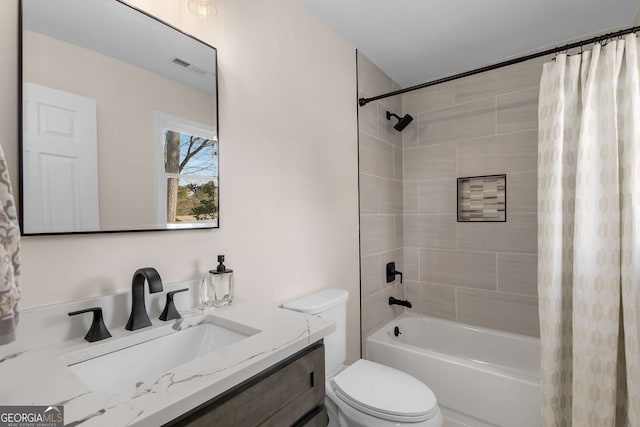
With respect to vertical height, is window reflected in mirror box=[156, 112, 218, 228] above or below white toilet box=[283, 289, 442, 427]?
above

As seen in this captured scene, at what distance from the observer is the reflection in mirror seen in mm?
878

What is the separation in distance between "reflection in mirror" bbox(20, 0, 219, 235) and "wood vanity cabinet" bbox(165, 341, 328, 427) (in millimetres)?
647

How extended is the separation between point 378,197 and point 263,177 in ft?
3.86

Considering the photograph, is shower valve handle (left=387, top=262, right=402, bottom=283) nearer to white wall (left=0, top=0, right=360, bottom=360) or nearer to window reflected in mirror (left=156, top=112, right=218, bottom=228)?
white wall (left=0, top=0, right=360, bottom=360)

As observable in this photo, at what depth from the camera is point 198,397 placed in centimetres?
63

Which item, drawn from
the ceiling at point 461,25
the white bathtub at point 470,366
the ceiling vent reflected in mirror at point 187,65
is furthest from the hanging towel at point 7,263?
the white bathtub at point 470,366

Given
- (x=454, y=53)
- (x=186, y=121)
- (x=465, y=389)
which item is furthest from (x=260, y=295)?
(x=454, y=53)

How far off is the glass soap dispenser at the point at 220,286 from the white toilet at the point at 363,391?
1.34 feet

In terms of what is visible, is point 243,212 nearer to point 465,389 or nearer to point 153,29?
point 153,29

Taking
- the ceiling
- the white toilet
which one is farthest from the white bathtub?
the ceiling

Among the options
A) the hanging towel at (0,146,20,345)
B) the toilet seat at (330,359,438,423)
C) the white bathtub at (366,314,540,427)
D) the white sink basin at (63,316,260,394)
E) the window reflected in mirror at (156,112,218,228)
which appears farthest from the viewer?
the white bathtub at (366,314,540,427)

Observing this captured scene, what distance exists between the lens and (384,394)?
1.43 metres

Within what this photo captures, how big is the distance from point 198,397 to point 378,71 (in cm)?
250

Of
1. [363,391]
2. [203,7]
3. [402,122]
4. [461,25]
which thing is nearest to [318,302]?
[363,391]
